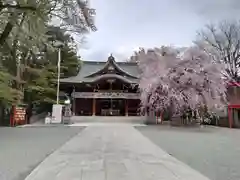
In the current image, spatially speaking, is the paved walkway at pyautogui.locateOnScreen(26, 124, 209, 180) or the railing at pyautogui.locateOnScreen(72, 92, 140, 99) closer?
the paved walkway at pyautogui.locateOnScreen(26, 124, 209, 180)

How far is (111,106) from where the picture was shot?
34.5 m

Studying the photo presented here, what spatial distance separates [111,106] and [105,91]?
2.39 meters

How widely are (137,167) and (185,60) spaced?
16.7 m

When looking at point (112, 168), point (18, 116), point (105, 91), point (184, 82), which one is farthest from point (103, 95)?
point (112, 168)

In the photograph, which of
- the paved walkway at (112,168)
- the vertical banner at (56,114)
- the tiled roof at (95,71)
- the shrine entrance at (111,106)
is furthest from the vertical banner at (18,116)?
the paved walkway at (112,168)

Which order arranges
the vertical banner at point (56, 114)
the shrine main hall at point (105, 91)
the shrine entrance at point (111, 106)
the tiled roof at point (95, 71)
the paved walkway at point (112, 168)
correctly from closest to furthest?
the paved walkway at point (112, 168)
the vertical banner at point (56, 114)
the tiled roof at point (95, 71)
the shrine main hall at point (105, 91)
the shrine entrance at point (111, 106)

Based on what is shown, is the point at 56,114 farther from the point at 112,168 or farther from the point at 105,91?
the point at 112,168

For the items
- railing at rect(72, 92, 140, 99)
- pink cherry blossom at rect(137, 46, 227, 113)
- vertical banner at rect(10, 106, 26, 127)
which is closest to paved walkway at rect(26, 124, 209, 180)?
pink cherry blossom at rect(137, 46, 227, 113)

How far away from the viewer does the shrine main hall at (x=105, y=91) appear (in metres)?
32.2

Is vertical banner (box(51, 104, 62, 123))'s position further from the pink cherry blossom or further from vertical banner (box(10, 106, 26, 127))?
the pink cherry blossom

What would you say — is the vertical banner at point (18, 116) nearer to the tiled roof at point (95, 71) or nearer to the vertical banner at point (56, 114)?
the vertical banner at point (56, 114)

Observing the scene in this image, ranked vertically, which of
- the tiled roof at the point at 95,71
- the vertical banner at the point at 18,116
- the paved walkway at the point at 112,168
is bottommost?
the paved walkway at the point at 112,168

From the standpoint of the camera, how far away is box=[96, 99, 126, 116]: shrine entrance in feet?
111

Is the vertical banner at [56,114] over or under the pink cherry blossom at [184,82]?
under
